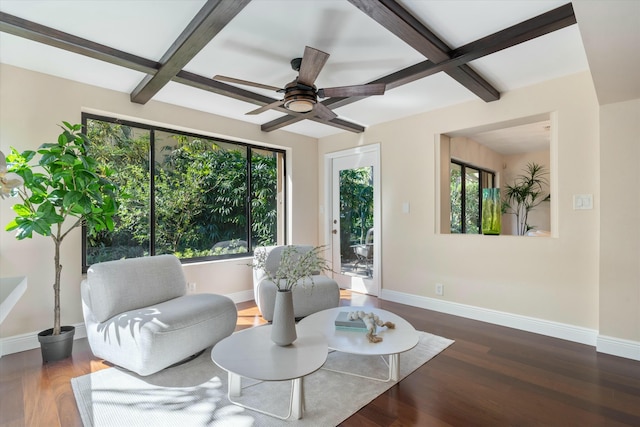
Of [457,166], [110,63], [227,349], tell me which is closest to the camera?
[227,349]

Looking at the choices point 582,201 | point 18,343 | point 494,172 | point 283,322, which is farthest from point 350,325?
point 494,172

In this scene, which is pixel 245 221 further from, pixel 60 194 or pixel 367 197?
pixel 60 194

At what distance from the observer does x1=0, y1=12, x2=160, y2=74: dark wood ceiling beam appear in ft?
6.78

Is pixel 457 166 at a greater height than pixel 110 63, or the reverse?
pixel 110 63

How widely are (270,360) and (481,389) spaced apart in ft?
4.77

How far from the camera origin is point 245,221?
445 centimetres

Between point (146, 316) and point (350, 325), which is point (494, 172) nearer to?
point (350, 325)

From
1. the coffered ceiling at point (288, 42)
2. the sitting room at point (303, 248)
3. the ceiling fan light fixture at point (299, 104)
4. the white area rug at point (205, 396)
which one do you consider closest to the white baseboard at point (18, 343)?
the sitting room at point (303, 248)

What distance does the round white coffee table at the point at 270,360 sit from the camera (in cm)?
160

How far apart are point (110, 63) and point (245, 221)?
2387 mm

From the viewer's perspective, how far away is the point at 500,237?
11.1ft

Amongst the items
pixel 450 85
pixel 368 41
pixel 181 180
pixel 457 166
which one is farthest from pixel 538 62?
pixel 181 180

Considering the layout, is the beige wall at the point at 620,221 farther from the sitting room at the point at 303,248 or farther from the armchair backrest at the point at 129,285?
the armchair backrest at the point at 129,285

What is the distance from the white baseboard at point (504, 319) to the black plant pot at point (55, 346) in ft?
11.4
